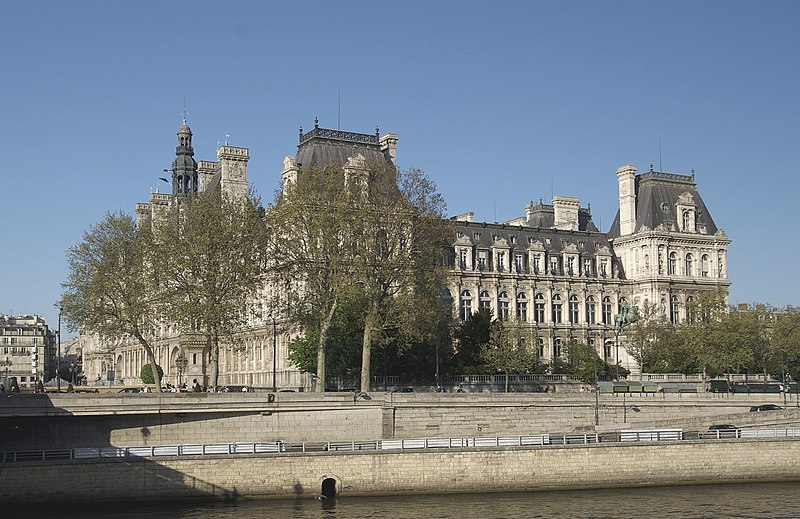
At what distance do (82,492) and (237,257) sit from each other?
27052mm

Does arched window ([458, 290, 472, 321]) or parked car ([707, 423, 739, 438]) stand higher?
arched window ([458, 290, 472, 321])

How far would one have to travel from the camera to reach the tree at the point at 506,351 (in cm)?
9281

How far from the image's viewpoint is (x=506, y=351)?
93000 millimetres

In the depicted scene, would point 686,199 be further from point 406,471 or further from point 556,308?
point 406,471

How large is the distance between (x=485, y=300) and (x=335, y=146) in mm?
21589

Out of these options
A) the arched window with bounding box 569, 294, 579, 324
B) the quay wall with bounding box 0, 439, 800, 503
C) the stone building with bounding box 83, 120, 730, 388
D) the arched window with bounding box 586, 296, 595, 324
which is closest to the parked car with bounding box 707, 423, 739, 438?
the quay wall with bounding box 0, 439, 800, 503

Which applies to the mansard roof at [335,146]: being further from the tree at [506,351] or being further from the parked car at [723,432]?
the parked car at [723,432]

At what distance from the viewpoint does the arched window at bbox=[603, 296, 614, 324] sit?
381 ft

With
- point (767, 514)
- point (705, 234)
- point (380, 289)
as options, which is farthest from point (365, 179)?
point (705, 234)

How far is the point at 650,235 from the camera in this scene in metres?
115

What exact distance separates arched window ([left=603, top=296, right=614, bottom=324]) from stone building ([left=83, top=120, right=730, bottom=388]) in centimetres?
11

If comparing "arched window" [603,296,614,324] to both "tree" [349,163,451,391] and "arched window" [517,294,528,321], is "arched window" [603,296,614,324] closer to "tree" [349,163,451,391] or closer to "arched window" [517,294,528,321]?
"arched window" [517,294,528,321]

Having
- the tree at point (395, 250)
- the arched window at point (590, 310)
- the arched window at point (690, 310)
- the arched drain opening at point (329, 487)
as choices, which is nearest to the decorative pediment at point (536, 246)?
the arched window at point (590, 310)

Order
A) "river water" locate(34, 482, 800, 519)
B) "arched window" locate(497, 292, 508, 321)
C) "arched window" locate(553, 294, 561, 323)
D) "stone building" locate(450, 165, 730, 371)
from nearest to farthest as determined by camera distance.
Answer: "river water" locate(34, 482, 800, 519) → "arched window" locate(497, 292, 508, 321) → "stone building" locate(450, 165, 730, 371) → "arched window" locate(553, 294, 561, 323)
